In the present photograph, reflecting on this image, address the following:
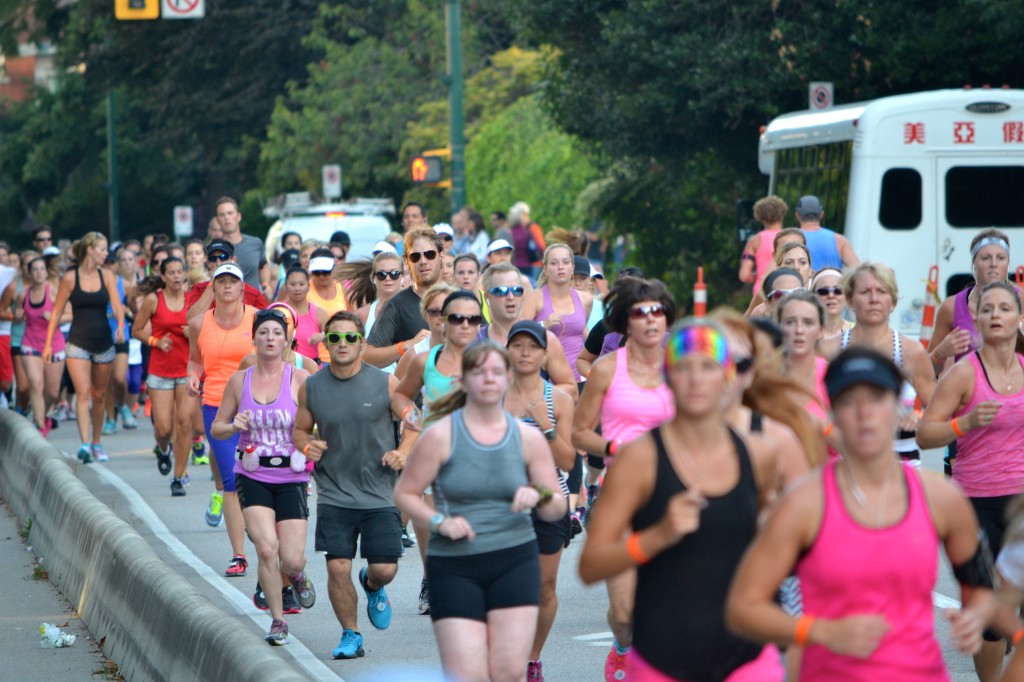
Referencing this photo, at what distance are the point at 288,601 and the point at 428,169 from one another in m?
17.8

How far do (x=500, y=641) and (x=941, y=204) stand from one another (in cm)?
1302

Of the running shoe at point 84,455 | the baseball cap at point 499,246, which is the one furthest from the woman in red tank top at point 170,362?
the baseball cap at point 499,246

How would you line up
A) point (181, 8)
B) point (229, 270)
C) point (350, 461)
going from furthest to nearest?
1. point (181, 8)
2. point (229, 270)
3. point (350, 461)

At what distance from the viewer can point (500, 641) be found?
21.5ft

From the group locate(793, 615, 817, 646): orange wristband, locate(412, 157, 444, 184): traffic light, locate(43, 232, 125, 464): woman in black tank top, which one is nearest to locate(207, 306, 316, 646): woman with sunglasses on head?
locate(793, 615, 817, 646): orange wristband

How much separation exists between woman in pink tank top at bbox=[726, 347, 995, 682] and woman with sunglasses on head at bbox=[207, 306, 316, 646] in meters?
5.14

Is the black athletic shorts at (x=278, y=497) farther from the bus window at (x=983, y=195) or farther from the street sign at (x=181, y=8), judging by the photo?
the street sign at (x=181, y=8)

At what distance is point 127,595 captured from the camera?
29.6 ft

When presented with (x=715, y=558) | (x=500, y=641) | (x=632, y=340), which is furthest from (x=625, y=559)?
(x=632, y=340)

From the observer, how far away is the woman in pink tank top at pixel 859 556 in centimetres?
432

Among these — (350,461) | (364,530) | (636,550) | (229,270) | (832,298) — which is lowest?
(364,530)

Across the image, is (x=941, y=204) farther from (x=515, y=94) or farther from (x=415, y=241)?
(x=515, y=94)

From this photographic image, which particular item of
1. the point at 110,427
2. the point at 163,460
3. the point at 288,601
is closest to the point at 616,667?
the point at 288,601

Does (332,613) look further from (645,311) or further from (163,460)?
(163,460)
